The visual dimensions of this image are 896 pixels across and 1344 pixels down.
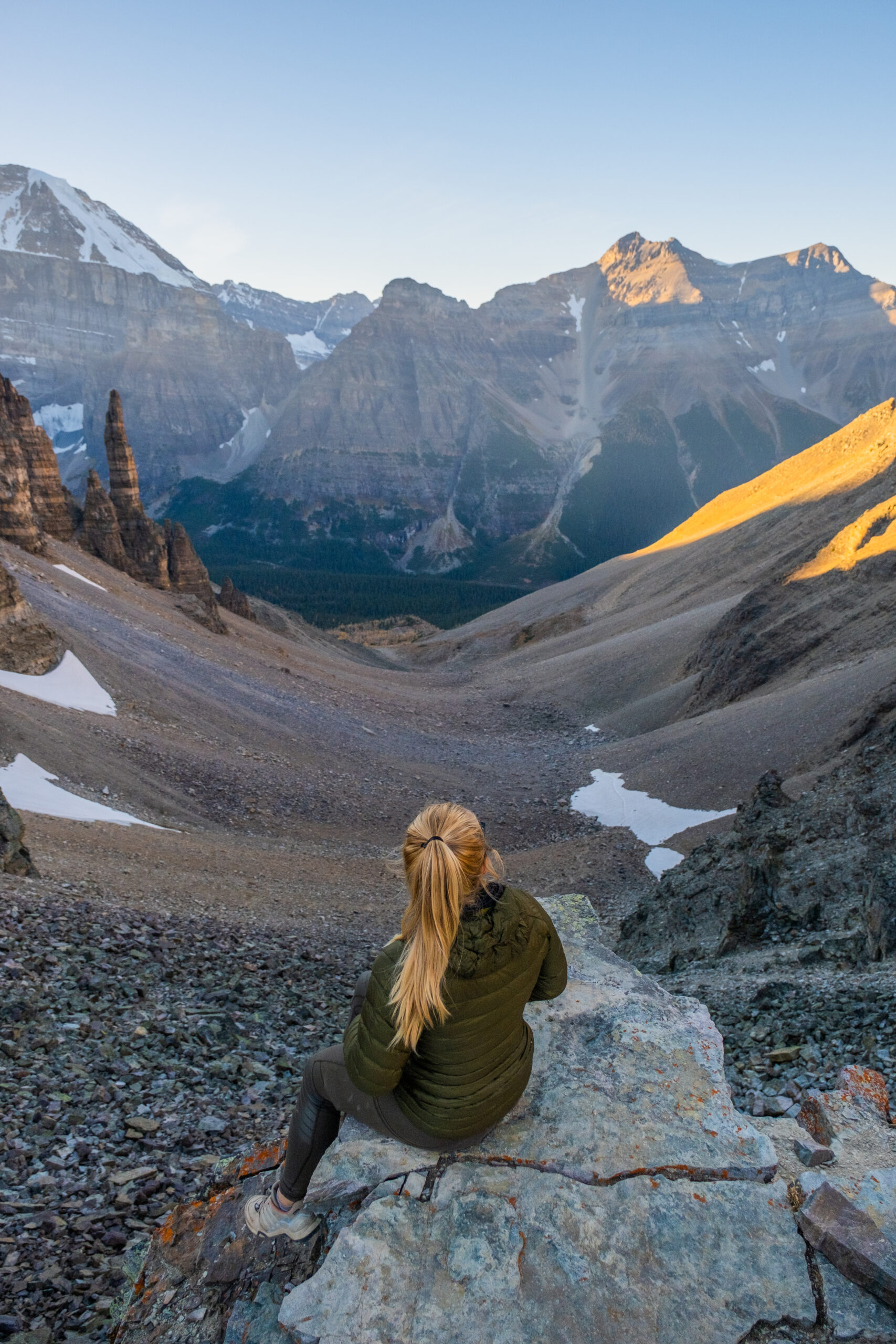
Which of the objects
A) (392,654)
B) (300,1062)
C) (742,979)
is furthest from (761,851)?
(392,654)

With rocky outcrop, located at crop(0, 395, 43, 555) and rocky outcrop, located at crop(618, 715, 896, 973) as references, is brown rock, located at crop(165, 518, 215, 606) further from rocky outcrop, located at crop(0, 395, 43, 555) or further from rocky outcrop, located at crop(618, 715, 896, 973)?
rocky outcrop, located at crop(618, 715, 896, 973)

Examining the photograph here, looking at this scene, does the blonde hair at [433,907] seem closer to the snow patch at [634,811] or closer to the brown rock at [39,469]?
the snow patch at [634,811]

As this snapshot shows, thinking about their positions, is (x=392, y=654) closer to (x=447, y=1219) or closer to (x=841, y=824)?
(x=841, y=824)

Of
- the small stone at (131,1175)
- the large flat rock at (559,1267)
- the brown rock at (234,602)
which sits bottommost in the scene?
the brown rock at (234,602)

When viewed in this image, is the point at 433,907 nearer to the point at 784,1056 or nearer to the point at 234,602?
the point at 784,1056

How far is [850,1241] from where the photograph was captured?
3680mm

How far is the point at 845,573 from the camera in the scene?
35844mm

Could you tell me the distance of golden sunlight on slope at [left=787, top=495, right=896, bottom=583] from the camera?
35688 millimetres

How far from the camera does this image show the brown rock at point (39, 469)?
44.6m

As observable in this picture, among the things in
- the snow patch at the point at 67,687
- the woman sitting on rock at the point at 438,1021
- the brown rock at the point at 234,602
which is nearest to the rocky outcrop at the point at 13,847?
the woman sitting on rock at the point at 438,1021

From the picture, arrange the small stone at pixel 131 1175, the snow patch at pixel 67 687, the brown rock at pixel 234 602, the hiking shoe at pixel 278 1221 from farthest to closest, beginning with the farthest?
the brown rock at pixel 234 602, the snow patch at pixel 67 687, the small stone at pixel 131 1175, the hiking shoe at pixel 278 1221

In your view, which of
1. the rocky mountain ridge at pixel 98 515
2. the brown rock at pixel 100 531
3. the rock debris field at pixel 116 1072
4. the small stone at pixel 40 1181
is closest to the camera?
the rock debris field at pixel 116 1072

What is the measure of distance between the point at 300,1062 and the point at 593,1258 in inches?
175

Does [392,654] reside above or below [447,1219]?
below
